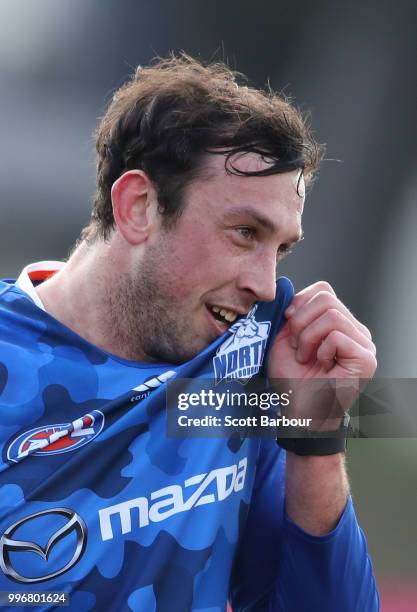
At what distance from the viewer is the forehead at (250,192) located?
55.3 inches

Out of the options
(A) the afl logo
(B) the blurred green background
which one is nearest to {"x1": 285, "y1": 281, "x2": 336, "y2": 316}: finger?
(A) the afl logo

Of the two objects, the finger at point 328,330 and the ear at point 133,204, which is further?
the ear at point 133,204

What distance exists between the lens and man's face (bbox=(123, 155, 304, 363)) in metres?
1.41

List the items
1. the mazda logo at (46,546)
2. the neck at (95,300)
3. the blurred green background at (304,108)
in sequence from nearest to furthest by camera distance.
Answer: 1. the mazda logo at (46,546)
2. the neck at (95,300)
3. the blurred green background at (304,108)

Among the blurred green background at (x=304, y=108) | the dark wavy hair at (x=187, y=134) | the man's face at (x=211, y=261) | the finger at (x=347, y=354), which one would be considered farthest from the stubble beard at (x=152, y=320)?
the blurred green background at (x=304, y=108)

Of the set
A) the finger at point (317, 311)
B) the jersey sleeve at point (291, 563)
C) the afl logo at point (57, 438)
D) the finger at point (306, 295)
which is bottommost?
the jersey sleeve at point (291, 563)

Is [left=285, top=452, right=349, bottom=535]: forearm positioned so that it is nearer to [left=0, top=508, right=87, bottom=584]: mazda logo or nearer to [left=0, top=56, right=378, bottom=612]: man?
[left=0, top=56, right=378, bottom=612]: man

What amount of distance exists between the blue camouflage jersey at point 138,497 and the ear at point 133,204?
24 centimetres

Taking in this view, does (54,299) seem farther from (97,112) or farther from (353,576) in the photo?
(97,112)

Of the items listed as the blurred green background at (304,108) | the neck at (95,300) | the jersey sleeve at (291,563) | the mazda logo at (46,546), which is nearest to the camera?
the mazda logo at (46,546)

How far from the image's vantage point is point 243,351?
4.67 feet

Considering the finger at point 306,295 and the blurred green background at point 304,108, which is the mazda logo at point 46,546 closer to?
the finger at point 306,295

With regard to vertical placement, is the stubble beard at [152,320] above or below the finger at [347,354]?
above

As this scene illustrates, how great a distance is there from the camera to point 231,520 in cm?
133
